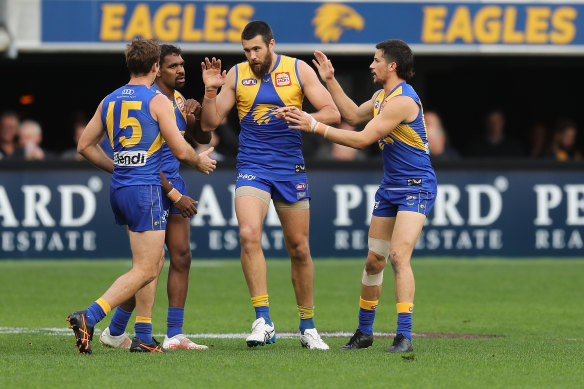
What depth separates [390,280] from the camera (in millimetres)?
15320

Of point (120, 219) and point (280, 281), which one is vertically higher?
point (120, 219)

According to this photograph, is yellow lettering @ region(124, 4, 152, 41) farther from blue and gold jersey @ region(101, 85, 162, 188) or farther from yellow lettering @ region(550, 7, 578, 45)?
blue and gold jersey @ region(101, 85, 162, 188)

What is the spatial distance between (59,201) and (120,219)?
8.47 meters

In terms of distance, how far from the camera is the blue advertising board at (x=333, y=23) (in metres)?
18.6

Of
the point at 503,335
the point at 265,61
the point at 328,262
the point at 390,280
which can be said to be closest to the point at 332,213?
the point at 328,262

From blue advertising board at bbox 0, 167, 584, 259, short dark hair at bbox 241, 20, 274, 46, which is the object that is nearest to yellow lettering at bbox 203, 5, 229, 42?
blue advertising board at bbox 0, 167, 584, 259

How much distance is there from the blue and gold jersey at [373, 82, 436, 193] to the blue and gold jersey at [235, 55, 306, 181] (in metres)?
0.71

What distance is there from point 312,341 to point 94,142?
211cm

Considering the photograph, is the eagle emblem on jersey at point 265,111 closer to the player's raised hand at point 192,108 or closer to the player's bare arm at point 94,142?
the player's raised hand at point 192,108

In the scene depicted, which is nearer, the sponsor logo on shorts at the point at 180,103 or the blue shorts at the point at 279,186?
the blue shorts at the point at 279,186

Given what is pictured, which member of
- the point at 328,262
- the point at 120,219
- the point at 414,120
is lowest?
the point at 328,262

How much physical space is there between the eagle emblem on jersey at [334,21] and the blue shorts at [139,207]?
10879 millimetres

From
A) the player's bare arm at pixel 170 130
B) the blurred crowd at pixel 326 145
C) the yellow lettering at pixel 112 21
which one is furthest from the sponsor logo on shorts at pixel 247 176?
the yellow lettering at pixel 112 21

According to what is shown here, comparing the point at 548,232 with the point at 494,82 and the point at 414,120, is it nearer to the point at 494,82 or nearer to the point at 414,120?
the point at 494,82
